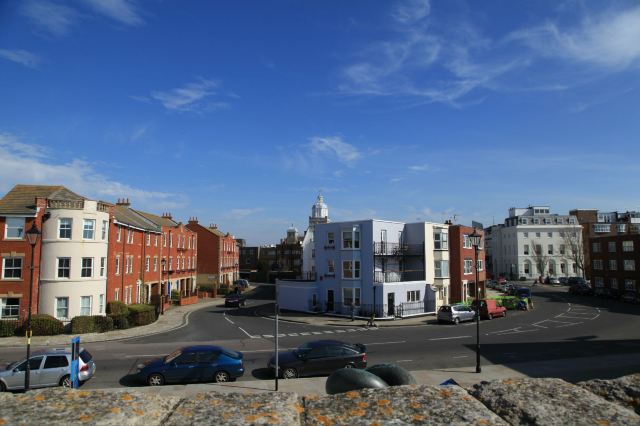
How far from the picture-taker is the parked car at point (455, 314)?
3684 cm

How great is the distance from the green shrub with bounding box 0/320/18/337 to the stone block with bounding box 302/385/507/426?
34682 millimetres

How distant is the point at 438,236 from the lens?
46.6 meters

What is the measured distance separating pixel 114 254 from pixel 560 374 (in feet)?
113

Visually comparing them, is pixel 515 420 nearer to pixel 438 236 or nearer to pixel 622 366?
pixel 622 366

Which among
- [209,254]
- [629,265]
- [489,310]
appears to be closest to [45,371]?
[489,310]

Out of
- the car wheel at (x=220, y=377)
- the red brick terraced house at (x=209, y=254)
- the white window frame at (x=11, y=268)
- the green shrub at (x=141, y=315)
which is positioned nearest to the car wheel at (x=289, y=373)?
the car wheel at (x=220, y=377)

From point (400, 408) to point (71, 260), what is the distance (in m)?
35.6

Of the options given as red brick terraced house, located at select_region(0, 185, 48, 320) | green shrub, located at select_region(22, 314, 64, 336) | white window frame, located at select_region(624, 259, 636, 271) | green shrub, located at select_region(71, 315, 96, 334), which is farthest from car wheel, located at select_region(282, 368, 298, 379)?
white window frame, located at select_region(624, 259, 636, 271)

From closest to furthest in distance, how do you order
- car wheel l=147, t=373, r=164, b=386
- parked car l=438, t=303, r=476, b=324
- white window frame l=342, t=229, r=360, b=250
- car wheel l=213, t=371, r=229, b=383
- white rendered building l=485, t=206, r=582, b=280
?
car wheel l=147, t=373, r=164, b=386, car wheel l=213, t=371, r=229, b=383, parked car l=438, t=303, r=476, b=324, white window frame l=342, t=229, r=360, b=250, white rendered building l=485, t=206, r=582, b=280

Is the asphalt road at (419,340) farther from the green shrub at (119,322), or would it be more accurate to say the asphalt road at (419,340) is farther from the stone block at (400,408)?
the stone block at (400,408)

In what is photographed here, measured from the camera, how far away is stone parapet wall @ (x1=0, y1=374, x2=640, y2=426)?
10.8ft

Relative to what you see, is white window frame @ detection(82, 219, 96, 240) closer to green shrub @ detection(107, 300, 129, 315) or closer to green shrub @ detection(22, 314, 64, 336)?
green shrub @ detection(107, 300, 129, 315)

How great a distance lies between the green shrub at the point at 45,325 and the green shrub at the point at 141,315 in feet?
17.1

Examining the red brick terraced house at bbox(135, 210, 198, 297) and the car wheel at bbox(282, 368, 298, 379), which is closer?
the car wheel at bbox(282, 368, 298, 379)
